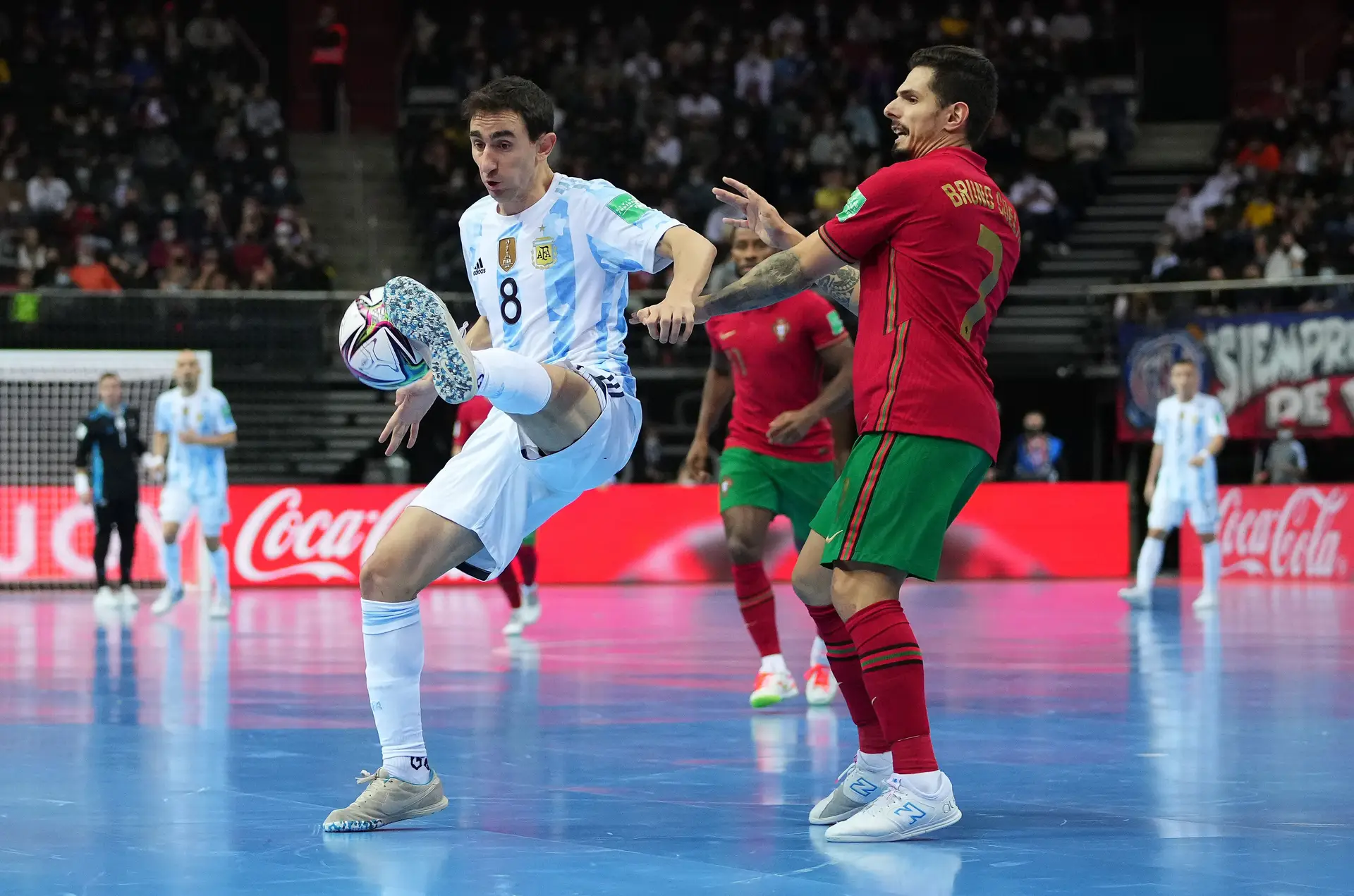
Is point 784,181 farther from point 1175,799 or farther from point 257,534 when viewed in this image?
point 1175,799

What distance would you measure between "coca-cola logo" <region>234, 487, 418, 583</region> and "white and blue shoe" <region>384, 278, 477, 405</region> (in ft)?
46.2

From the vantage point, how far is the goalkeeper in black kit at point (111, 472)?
1641 cm

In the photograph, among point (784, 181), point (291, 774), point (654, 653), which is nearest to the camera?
point (291, 774)

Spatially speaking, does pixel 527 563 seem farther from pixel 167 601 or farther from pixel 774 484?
pixel 774 484

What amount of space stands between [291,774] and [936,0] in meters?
24.3

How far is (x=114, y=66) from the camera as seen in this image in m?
25.2

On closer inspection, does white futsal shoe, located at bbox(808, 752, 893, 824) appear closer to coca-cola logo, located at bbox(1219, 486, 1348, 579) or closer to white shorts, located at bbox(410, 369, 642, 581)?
white shorts, located at bbox(410, 369, 642, 581)

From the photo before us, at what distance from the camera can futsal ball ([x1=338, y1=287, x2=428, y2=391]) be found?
5.04 m

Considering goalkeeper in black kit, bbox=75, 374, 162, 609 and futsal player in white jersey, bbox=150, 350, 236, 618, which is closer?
futsal player in white jersey, bbox=150, 350, 236, 618

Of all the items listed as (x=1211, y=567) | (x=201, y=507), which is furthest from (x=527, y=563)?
(x=1211, y=567)

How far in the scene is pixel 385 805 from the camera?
5.44 metres

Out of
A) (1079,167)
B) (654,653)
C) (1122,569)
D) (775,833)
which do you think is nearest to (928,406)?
(775,833)

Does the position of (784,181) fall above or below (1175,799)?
above

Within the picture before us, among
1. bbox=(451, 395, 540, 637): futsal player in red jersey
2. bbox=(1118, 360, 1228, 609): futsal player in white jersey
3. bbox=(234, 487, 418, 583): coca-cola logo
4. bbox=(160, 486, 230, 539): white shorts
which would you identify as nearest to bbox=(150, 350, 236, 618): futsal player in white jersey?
bbox=(160, 486, 230, 539): white shorts
